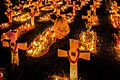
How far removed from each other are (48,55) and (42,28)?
5201 millimetres

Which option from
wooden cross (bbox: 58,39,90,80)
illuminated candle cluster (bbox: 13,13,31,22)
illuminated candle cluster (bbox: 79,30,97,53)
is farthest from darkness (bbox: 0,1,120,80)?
illuminated candle cluster (bbox: 13,13,31,22)

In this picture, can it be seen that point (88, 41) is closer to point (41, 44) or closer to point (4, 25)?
point (41, 44)

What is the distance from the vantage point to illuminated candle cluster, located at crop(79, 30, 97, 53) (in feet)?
42.6

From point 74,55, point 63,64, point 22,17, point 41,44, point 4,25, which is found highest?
point 74,55

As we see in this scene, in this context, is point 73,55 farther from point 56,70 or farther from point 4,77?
point 4,77

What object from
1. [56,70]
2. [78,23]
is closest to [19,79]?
[56,70]

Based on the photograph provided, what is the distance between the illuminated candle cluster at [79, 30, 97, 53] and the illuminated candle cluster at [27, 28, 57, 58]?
1.63 metres

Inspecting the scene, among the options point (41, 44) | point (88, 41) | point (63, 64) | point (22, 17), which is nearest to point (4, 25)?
point (22, 17)

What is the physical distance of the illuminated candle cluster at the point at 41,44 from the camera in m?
12.5

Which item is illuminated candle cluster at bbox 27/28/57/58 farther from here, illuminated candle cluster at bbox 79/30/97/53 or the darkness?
illuminated candle cluster at bbox 79/30/97/53

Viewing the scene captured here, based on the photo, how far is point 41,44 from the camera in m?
13.7

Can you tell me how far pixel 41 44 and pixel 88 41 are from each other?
2.56 m

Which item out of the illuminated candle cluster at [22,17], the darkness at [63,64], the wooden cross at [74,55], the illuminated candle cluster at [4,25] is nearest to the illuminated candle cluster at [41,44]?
the darkness at [63,64]

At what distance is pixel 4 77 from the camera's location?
31.0 feet
